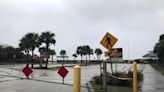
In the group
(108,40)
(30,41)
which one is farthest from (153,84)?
(30,41)

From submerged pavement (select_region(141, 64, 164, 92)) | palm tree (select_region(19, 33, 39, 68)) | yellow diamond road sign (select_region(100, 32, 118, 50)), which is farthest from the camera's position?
palm tree (select_region(19, 33, 39, 68))

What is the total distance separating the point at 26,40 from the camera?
7494cm

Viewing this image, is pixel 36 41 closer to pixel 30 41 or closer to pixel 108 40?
pixel 30 41

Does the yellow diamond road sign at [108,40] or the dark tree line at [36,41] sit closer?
the yellow diamond road sign at [108,40]

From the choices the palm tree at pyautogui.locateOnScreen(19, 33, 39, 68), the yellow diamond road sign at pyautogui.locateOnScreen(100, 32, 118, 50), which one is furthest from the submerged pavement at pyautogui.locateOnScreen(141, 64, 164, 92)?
the palm tree at pyautogui.locateOnScreen(19, 33, 39, 68)

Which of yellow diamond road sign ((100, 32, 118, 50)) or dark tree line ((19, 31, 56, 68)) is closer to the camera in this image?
yellow diamond road sign ((100, 32, 118, 50))

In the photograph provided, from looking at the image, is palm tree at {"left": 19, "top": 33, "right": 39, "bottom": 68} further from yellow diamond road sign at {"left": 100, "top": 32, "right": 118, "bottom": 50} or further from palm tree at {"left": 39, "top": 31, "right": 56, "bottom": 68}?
yellow diamond road sign at {"left": 100, "top": 32, "right": 118, "bottom": 50}

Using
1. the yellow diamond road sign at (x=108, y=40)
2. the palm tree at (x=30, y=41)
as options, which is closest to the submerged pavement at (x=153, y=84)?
the yellow diamond road sign at (x=108, y=40)

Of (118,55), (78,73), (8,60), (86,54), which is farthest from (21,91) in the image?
(86,54)

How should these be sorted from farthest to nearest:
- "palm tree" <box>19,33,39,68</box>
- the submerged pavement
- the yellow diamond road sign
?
"palm tree" <box>19,33,39,68</box> → the submerged pavement → the yellow diamond road sign

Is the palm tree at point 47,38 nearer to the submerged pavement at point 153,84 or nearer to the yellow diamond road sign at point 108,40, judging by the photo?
the submerged pavement at point 153,84

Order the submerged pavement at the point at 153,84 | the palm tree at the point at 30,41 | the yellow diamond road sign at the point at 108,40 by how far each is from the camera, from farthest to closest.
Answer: the palm tree at the point at 30,41 < the submerged pavement at the point at 153,84 < the yellow diamond road sign at the point at 108,40

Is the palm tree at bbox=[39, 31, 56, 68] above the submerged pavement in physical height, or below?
above

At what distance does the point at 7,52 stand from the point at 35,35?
136 feet
